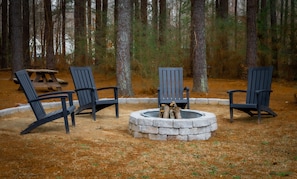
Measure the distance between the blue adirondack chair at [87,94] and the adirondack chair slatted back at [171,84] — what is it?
1.04m

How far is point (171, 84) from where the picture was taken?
7234 millimetres

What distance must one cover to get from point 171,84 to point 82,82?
1793 millimetres

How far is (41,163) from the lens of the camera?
11.8 feet

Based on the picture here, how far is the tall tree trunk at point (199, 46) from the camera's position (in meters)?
9.81

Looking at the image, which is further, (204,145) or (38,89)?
(38,89)

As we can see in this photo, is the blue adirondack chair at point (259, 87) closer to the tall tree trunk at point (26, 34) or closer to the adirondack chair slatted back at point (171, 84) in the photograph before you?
the adirondack chair slatted back at point (171, 84)

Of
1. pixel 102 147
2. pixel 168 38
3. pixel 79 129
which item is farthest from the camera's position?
pixel 168 38

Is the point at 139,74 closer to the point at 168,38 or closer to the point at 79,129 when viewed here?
the point at 168,38

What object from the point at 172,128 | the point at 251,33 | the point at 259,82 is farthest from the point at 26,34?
the point at 172,128

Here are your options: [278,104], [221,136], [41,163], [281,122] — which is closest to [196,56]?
[278,104]

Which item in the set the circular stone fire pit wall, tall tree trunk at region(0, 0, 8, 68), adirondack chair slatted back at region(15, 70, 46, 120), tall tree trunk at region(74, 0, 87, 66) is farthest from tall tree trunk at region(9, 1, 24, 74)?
the circular stone fire pit wall

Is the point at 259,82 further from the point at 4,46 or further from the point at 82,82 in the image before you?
the point at 4,46

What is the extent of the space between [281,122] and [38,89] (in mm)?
7907

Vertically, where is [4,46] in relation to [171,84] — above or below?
above
